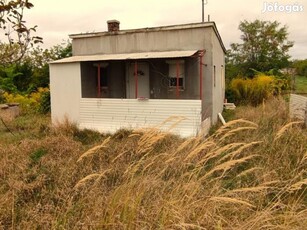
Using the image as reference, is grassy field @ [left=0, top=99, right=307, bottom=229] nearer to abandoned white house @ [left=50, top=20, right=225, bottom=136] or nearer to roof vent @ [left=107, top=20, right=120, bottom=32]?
abandoned white house @ [left=50, top=20, right=225, bottom=136]

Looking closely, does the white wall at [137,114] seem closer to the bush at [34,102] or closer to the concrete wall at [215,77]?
the concrete wall at [215,77]

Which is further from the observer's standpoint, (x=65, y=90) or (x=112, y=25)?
(x=112, y=25)

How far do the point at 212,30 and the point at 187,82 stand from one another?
237 cm

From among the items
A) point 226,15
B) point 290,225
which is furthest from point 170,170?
point 226,15

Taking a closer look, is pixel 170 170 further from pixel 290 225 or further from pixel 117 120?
pixel 117 120

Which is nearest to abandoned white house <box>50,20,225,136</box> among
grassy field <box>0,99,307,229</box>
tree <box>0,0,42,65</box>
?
grassy field <box>0,99,307,229</box>

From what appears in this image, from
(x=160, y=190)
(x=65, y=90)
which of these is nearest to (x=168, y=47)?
(x=65, y=90)

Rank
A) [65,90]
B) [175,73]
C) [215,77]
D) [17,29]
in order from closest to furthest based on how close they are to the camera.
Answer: [17,29]
[65,90]
[175,73]
[215,77]

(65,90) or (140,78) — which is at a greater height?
(140,78)

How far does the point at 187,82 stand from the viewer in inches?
463

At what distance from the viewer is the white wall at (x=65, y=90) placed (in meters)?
11.1

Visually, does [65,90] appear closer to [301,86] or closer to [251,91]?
[251,91]

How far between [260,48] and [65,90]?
23.6 meters

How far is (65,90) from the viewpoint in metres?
11.5
